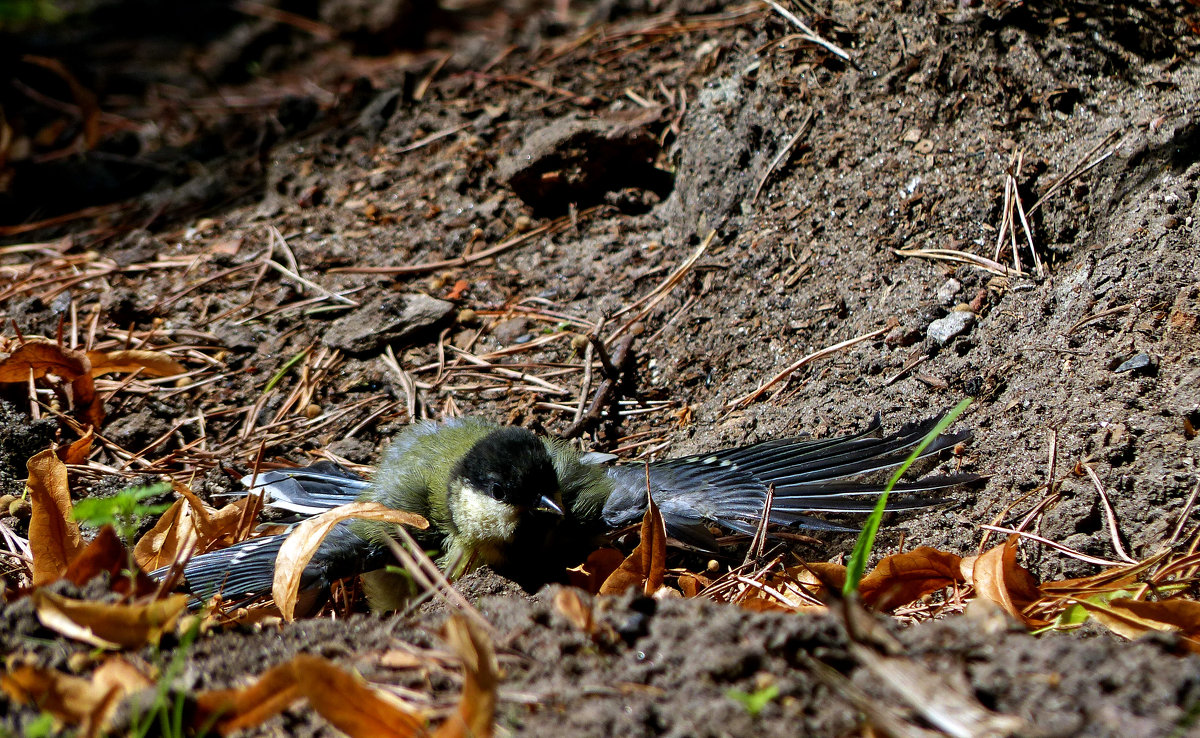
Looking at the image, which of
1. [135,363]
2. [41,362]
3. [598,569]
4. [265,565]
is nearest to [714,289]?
[598,569]

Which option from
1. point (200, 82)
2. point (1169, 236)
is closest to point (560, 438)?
point (1169, 236)

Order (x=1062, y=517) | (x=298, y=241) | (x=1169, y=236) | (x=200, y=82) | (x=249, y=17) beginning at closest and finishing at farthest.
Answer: (x=1062, y=517), (x=1169, y=236), (x=298, y=241), (x=200, y=82), (x=249, y=17)

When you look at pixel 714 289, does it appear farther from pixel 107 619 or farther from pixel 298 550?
pixel 107 619

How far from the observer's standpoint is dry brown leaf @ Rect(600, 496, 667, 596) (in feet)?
8.14

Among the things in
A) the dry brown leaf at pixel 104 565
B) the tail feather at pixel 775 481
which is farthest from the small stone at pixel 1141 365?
the dry brown leaf at pixel 104 565

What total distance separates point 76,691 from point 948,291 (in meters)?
2.80

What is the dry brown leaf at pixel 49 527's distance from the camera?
2.45m

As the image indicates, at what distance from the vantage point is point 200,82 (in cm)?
647

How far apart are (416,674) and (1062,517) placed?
68.3 inches

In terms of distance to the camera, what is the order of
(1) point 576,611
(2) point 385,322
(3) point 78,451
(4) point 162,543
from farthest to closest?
1. (2) point 385,322
2. (3) point 78,451
3. (4) point 162,543
4. (1) point 576,611

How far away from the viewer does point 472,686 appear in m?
1.49

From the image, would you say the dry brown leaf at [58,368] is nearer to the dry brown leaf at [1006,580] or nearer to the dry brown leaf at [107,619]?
the dry brown leaf at [107,619]

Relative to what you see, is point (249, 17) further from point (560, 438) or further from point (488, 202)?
point (560, 438)

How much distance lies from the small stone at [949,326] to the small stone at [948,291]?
0.07m
